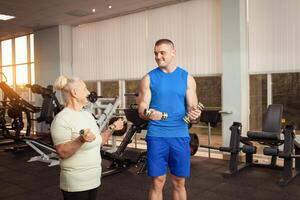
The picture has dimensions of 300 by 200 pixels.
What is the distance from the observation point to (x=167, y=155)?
229 centimetres

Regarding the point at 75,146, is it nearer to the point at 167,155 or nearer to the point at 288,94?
the point at 167,155

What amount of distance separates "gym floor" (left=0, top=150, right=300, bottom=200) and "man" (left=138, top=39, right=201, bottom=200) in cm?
121

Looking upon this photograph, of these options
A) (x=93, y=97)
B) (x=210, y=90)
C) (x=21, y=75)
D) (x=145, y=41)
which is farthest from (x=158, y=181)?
(x=21, y=75)

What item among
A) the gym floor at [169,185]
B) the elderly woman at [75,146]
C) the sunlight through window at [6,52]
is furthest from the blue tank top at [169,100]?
the sunlight through window at [6,52]

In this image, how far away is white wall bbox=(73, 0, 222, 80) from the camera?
17.7 feet

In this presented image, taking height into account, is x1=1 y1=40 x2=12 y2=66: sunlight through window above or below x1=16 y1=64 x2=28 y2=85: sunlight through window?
above

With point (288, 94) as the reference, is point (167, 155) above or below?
below

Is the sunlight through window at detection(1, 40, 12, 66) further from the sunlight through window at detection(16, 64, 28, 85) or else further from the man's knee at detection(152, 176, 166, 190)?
the man's knee at detection(152, 176, 166, 190)

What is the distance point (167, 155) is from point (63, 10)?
196 inches

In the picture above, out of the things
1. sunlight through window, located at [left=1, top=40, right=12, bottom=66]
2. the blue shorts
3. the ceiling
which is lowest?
the blue shorts

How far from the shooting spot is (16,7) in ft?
19.8

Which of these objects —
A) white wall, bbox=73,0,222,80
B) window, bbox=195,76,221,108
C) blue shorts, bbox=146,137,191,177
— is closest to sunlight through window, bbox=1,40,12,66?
white wall, bbox=73,0,222,80

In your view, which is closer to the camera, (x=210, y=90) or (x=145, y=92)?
(x=145, y=92)

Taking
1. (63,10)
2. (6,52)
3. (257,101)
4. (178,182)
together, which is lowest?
(178,182)
